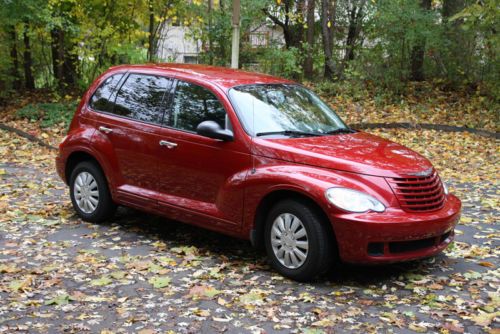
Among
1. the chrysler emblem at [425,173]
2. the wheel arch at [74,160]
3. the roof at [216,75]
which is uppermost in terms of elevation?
the roof at [216,75]

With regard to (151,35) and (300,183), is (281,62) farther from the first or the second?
(300,183)

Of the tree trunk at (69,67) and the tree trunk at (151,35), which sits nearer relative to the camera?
the tree trunk at (151,35)

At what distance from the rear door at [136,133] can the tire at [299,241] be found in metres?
1.68

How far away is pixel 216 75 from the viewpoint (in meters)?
6.49

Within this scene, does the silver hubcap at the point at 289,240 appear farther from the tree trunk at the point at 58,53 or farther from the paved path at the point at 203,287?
the tree trunk at the point at 58,53

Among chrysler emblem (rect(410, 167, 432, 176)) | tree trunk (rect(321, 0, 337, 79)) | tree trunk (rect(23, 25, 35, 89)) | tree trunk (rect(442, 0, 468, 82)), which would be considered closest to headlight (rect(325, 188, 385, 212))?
chrysler emblem (rect(410, 167, 432, 176))

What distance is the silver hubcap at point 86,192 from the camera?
7.26 m

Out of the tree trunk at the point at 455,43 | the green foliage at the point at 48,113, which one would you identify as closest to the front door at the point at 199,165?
the green foliage at the point at 48,113

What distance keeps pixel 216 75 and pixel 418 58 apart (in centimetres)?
1120

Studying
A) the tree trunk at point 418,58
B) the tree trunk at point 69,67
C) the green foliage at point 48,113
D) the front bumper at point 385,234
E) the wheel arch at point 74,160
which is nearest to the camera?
the front bumper at point 385,234

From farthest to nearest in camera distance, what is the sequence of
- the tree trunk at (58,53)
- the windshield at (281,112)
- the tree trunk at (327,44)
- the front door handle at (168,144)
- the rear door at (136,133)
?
1. the tree trunk at (327,44)
2. the tree trunk at (58,53)
3. the rear door at (136,133)
4. the front door handle at (168,144)
5. the windshield at (281,112)

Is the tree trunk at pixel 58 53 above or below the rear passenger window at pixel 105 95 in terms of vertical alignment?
above

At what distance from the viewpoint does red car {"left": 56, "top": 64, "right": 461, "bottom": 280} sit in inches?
199

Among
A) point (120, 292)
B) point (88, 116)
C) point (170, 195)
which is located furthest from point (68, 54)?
point (120, 292)
